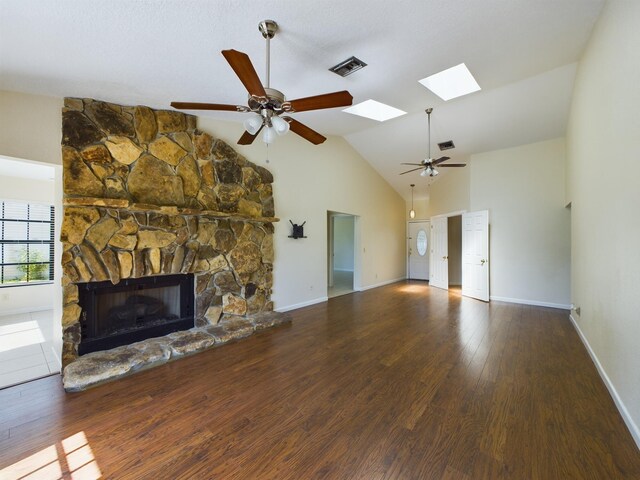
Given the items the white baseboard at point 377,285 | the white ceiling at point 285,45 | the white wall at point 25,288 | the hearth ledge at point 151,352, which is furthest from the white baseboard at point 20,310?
the white baseboard at point 377,285

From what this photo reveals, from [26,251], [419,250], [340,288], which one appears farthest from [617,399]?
[26,251]

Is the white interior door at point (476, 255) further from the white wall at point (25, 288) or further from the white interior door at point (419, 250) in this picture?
the white wall at point (25, 288)

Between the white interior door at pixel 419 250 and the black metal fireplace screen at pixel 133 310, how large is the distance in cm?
767

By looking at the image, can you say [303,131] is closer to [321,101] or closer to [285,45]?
[321,101]

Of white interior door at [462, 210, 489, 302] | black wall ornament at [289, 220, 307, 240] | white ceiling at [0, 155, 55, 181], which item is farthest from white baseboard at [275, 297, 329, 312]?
white ceiling at [0, 155, 55, 181]

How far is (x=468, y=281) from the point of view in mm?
6543

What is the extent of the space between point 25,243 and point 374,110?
722cm

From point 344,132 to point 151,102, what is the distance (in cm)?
365

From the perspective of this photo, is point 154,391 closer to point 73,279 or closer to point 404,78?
point 73,279

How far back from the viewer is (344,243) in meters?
12.2

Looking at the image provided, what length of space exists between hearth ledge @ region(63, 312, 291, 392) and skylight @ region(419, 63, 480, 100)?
14.1 feet

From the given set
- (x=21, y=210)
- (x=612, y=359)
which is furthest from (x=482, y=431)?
(x=21, y=210)

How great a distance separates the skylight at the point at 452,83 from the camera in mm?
3671

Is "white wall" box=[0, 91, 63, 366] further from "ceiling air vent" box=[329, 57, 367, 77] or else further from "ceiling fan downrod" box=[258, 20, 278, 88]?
"ceiling air vent" box=[329, 57, 367, 77]
